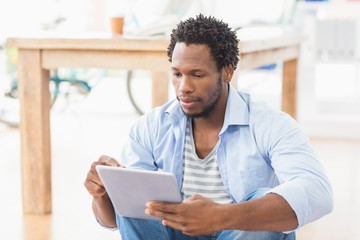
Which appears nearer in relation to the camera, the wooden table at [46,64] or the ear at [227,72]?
the ear at [227,72]

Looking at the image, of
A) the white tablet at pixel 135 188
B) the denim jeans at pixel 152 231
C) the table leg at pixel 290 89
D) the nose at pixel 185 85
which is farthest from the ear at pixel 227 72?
the table leg at pixel 290 89

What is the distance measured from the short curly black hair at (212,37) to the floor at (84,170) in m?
1.06

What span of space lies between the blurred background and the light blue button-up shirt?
1019 millimetres

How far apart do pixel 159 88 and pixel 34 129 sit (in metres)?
1.12

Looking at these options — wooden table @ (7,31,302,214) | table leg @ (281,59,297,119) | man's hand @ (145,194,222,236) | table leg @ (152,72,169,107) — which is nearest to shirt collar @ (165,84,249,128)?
man's hand @ (145,194,222,236)

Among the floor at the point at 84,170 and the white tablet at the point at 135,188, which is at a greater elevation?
the white tablet at the point at 135,188

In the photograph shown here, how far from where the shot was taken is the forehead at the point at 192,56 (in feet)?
6.15

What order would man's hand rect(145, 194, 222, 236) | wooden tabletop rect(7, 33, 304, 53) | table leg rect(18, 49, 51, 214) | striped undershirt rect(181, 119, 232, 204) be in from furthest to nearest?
1. table leg rect(18, 49, 51, 214)
2. wooden tabletop rect(7, 33, 304, 53)
3. striped undershirt rect(181, 119, 232, 204)
4. man's hand rect(145, 194, 222, 236)

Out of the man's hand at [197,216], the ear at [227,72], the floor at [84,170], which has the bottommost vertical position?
the floor at [84,170]

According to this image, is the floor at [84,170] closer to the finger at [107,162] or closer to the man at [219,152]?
the man at [219,152]

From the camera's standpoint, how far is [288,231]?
1.70m

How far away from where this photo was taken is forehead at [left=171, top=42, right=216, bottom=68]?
187 centimetres

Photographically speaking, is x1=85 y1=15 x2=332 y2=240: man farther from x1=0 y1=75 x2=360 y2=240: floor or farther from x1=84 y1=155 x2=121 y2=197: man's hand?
x1=0 y1=75 x2=360 y2=240: floor

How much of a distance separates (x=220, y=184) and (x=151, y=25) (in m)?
1.26
